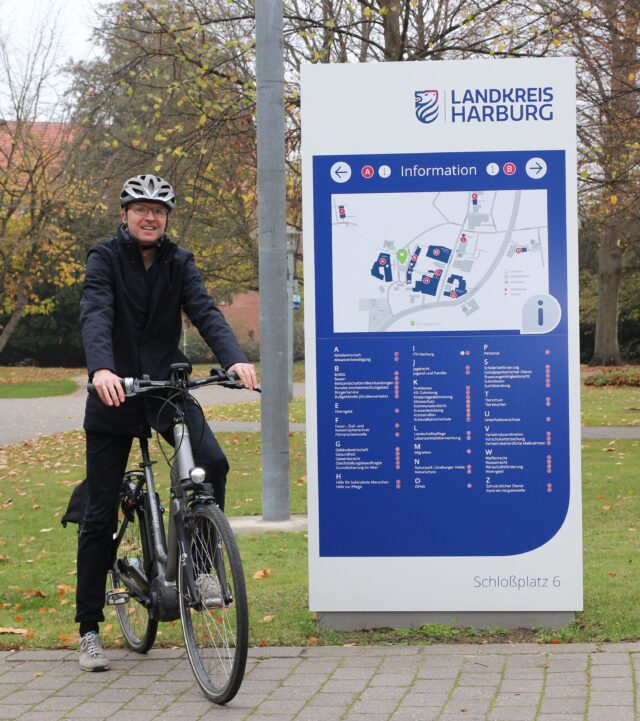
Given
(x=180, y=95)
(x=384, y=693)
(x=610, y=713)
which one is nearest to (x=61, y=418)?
(x=180, y=95)

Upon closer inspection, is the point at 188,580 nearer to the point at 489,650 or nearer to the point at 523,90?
the point at 489,650

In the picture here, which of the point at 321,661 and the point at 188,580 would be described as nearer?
the point at 188,580

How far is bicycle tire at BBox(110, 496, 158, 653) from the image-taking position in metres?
5.13

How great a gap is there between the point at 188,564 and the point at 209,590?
0.55ft

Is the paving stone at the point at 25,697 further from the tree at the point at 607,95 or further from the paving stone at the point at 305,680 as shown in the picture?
the tree at the point at 607,95

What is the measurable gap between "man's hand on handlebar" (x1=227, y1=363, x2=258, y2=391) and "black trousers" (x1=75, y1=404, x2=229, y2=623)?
29cm

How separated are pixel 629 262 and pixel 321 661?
1440 inches

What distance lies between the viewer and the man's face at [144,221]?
16.5 feet

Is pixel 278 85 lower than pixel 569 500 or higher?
higher

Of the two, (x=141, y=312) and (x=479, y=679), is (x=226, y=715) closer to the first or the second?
(x=479, y=679)

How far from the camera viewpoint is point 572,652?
499 cm

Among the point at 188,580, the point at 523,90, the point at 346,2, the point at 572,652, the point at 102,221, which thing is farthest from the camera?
the point at 102,221

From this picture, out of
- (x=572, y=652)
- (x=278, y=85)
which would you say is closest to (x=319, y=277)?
(x=572, y=652)

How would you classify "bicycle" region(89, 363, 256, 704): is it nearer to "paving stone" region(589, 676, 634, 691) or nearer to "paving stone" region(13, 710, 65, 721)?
"paving stone" region(13, 710, 65, 721)
